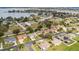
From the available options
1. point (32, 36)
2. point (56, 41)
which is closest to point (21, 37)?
point (32, 36)

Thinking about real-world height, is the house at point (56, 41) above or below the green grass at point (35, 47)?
above

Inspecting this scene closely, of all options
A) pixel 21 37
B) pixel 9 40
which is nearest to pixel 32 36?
pixel 21 37

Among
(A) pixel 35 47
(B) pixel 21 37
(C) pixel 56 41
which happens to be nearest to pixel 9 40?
(B) pixel 21 37

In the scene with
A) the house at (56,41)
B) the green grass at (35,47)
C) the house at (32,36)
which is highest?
the house at (32,36)

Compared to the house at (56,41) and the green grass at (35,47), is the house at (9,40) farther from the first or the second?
the house at (56,41)

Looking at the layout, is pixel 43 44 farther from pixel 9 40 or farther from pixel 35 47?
pixel 9 40

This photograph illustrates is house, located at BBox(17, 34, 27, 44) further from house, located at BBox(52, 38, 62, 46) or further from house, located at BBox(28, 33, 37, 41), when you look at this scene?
house, located at BBox(52, 38, 62, 46)

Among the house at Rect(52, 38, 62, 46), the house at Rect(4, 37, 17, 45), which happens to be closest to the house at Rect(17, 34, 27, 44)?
the house at Rect(4, 37, 17, 45)

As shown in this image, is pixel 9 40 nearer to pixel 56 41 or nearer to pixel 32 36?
pixel 32 36

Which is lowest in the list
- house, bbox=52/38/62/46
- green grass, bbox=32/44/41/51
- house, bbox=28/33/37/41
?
green grass, bbox=32/44/41/51

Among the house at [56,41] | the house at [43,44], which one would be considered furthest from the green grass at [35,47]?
the house at [56,41]

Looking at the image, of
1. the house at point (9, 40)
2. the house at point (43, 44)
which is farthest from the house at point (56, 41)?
the house at point (9, 40)
